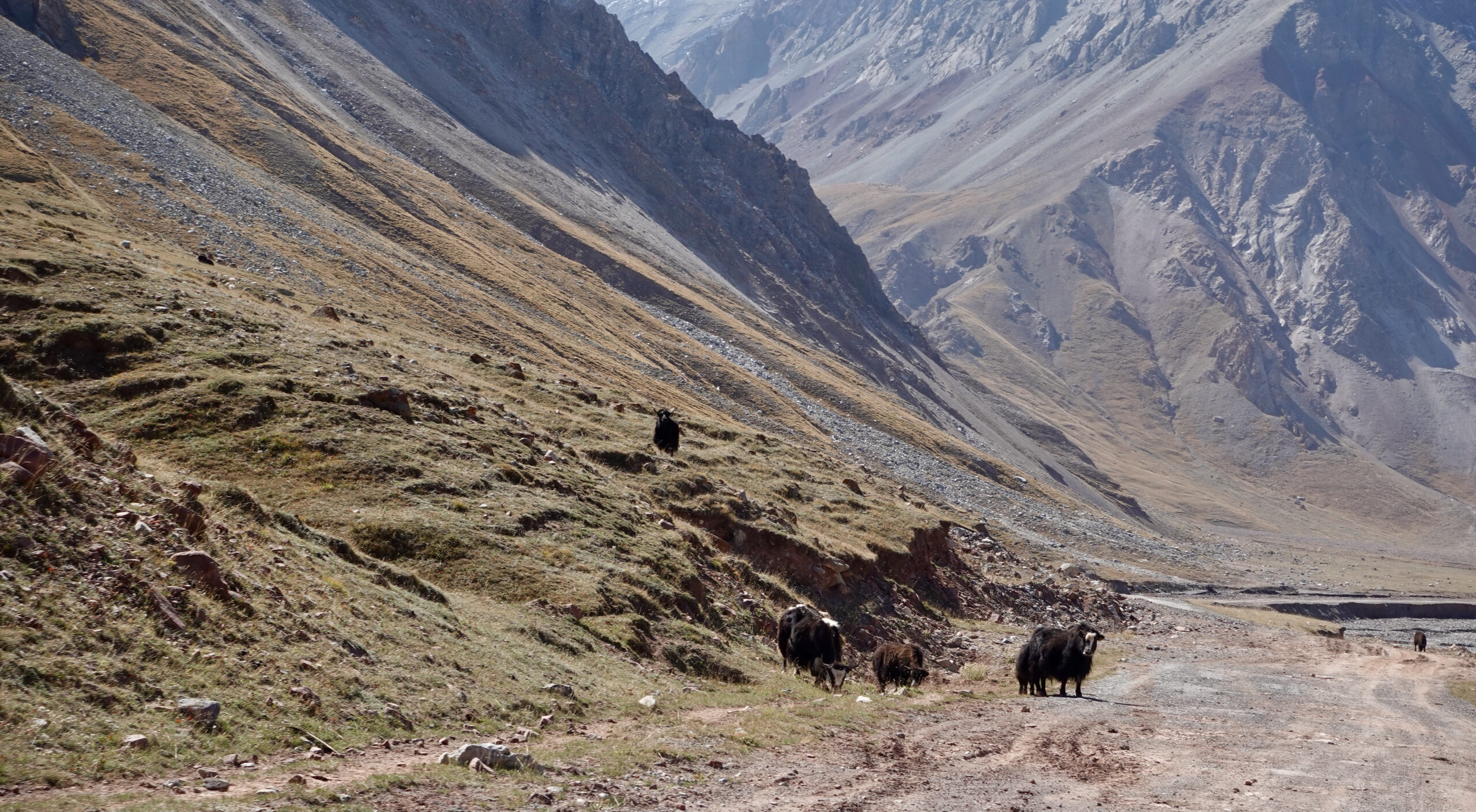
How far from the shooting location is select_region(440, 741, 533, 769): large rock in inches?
414

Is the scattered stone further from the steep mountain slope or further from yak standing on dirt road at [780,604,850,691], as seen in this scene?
yak standing on dirt road at [780,604,850,691]

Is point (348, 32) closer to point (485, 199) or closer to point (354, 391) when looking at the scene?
point (485, 199)

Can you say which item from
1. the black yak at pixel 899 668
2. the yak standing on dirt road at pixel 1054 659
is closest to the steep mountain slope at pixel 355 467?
the black yak at pixel 899 668

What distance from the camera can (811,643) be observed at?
20.5 m

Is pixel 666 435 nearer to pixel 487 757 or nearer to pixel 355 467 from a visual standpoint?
pixel 355 467

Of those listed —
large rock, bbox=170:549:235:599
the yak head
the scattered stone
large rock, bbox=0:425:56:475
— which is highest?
the yak head

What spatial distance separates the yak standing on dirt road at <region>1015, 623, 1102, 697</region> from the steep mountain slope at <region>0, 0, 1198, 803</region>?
5.43 meters

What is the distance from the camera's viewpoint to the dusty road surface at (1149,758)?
11680mm

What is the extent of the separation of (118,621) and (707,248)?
143999 millimetres

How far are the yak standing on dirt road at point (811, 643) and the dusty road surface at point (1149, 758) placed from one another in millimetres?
3032

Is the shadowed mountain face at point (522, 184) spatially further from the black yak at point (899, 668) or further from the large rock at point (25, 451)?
the large rock at point (25, 451)

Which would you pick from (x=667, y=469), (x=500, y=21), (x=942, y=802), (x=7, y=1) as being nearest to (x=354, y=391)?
(x=667, y=469)

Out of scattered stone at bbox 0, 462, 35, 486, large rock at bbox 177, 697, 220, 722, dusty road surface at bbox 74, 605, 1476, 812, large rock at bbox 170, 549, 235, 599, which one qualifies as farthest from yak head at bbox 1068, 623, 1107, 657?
scattered stone at bbox 0, 462, 35, 486

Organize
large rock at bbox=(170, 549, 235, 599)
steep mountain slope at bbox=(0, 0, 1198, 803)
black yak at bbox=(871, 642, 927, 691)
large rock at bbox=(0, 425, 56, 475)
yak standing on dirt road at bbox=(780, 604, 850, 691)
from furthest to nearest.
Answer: black yak at bbox=(871, 642, 927, 691) → yak standing on dirt road at bbox=(780, 604, 850, 691) → large rock at bbox=(170, 549, 235, 599) → large rock at bbox=(0, 425, 56, 475) → steep mountain slope at bbox=(0, 0, 1198, 803)
